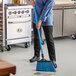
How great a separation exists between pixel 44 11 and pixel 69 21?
8.03 ft

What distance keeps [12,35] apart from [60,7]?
4.90 ft

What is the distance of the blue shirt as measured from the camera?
10.2 feet

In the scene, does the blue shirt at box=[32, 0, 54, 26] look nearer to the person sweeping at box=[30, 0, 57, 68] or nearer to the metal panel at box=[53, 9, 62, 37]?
the person sweeping at box=[30, 0, 57, 68]

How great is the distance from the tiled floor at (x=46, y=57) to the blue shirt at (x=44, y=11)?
2.26 feet

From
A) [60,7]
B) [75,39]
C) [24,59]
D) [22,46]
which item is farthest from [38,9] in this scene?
[75,39]

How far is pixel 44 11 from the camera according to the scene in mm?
3104

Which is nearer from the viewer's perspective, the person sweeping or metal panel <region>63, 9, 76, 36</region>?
the person sweeping

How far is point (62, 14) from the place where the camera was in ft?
17.5

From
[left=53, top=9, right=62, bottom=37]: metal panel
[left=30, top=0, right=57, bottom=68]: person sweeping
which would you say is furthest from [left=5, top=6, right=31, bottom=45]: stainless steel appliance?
[left=30, top=0, right=57, bottom=68]: person sweeping

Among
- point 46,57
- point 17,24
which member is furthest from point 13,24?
point 46,57

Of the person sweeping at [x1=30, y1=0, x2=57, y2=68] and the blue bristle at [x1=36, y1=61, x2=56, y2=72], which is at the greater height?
the person sweeping at [x1=30, y1=0, x2=57, y2=68]

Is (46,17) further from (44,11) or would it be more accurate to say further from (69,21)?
(69,21)

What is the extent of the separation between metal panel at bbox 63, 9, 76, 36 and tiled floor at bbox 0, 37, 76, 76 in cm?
30

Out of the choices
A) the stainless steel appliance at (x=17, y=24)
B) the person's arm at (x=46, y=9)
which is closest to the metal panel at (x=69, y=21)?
the stainless steel appliance at (x=17, y=24)
